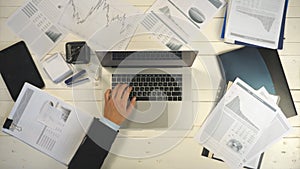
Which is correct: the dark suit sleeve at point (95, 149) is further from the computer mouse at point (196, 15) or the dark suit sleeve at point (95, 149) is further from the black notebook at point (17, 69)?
the computer mouse at point (196, 15)

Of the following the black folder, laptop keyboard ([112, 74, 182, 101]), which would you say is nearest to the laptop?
laptop keyboard ([112, 74, 182, 101])

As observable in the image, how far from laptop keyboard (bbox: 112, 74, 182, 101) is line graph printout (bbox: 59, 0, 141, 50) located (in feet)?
0.42

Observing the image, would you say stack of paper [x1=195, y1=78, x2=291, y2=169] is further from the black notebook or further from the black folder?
the black notebook

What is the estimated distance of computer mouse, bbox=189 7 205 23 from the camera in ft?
4.02

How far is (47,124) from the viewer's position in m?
1.20

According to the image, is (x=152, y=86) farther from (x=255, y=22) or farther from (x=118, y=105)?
(x=255, y=22)

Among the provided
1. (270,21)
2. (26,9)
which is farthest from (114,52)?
(270,21)

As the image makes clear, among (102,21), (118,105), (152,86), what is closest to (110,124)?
(118,105)

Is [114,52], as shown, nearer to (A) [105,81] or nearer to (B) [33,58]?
(A) [105,81]

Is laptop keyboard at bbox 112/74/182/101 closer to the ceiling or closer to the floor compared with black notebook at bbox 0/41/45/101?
closer to the ceiling

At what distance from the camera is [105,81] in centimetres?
120

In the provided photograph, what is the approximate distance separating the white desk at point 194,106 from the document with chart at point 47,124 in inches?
0.8

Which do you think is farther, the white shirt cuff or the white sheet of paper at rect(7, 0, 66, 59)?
the white sheet of paper at rect(7, 0, 66, 59)

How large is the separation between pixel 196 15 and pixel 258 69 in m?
0.25
